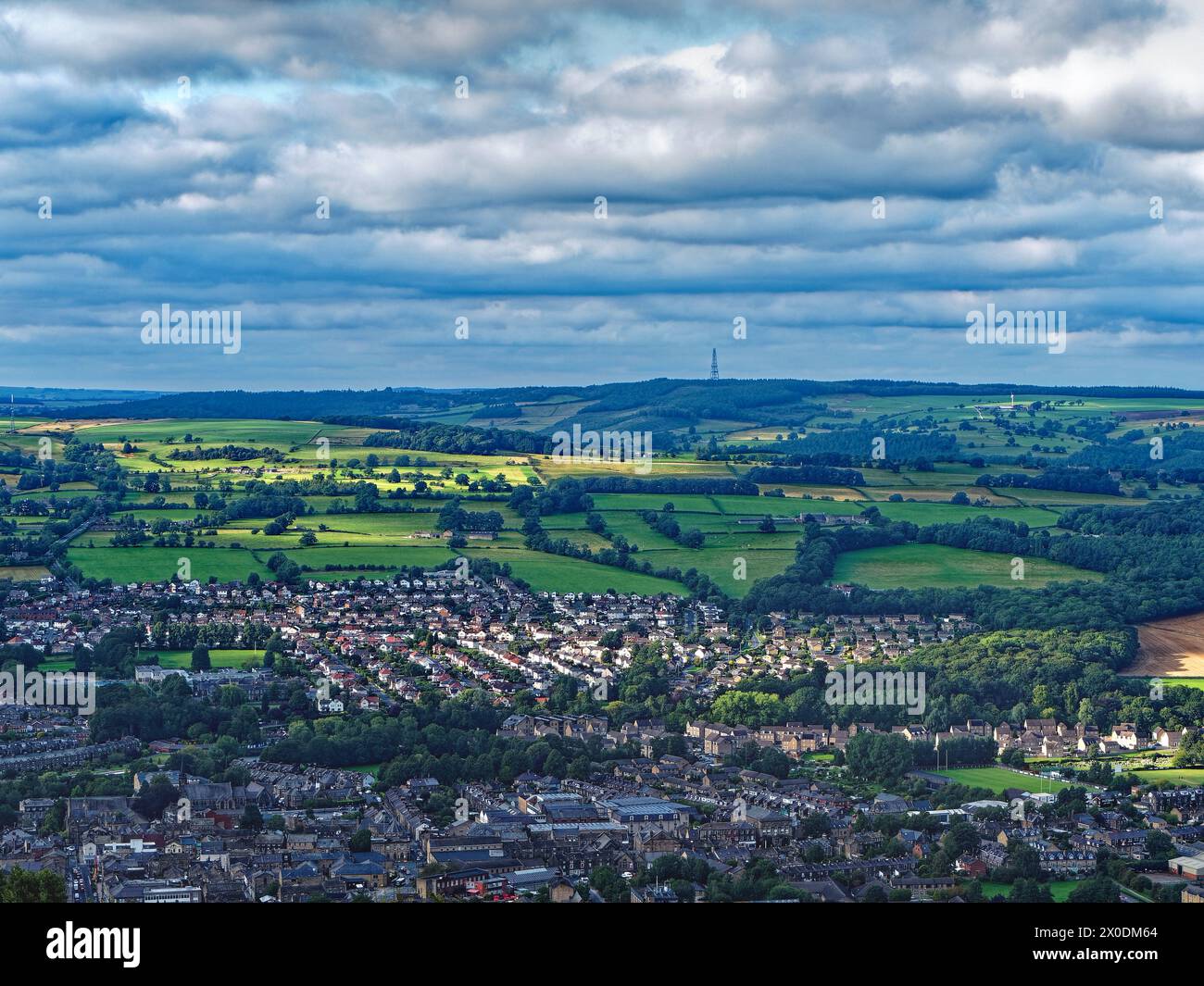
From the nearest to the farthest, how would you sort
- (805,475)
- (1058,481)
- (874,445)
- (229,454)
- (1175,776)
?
(1175,776) < (1058,481) < (805,475) < (229,454) < (874,445)

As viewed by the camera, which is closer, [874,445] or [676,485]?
[676,485]

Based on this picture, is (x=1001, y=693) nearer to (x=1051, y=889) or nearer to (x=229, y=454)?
(x=1051, y=889)

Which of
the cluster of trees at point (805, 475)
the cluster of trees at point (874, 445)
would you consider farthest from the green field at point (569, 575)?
the cluster of trees at point (874, 445)

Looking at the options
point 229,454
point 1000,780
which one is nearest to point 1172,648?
point 1000,780
